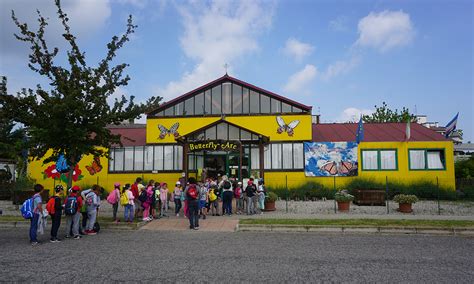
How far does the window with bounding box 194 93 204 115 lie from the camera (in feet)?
88.3

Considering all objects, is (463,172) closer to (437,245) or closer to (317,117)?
(317,117)

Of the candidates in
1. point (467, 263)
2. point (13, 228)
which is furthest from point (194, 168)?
point (467, 263)

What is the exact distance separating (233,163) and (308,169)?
5613mm

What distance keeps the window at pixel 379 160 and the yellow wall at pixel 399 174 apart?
30cm

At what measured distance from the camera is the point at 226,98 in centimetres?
2684

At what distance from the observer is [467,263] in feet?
25.2

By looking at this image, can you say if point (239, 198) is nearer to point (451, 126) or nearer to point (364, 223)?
point (364, 223)

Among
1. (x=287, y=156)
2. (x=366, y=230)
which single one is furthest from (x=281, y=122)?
(x=366, y=230)

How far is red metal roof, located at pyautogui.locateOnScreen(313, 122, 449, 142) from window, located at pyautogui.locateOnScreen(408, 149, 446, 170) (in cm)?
106

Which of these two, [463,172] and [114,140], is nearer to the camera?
[114,140]

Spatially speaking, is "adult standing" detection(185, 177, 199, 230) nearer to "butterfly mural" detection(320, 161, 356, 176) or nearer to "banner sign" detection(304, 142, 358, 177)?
"banner sign" detection(304, 142, 358, 177)

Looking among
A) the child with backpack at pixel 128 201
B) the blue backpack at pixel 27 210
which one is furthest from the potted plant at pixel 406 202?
the blue backpack at pixel 27 210

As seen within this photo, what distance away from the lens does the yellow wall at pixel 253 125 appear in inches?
1028

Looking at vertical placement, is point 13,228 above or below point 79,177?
below
